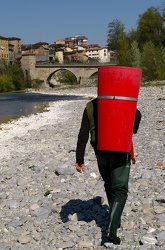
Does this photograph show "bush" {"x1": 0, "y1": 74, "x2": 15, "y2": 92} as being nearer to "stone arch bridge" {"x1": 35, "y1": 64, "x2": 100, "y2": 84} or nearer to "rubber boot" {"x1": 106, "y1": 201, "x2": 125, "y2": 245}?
"stone arch bridge" {"x1": 35, "y1": 64, "x2": 100, "y2": 84}

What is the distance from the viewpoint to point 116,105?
13.7 ft

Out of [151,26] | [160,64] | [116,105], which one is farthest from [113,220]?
[151,26]

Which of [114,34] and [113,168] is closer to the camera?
[113,168]

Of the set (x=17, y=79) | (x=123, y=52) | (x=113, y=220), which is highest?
(x=123, y=52)

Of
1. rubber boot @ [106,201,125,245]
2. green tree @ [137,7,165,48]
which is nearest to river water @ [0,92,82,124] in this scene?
rubber boot @ [106,201,125,245]

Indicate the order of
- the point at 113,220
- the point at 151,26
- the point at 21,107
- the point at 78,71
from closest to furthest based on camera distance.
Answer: the point at 113,220
the point at 21,107
the point at 151,26
the point at 78,71

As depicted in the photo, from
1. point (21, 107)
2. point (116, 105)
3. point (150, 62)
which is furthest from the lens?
point (150, 62)

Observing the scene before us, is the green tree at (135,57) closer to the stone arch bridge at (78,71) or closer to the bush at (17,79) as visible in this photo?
the stone arch bridge at (78,71)

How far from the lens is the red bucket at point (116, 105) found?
414cm

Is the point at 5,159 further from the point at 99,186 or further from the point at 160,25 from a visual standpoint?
the point at 160,25

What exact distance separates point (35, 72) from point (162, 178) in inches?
4512

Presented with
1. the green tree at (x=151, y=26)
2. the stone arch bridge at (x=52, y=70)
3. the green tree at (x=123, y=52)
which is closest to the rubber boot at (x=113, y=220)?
the green tree at (x=123, y=52)

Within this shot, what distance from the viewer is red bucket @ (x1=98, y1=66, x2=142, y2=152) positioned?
4141mm

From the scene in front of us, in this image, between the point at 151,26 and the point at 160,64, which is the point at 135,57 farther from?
the point at 151,26
